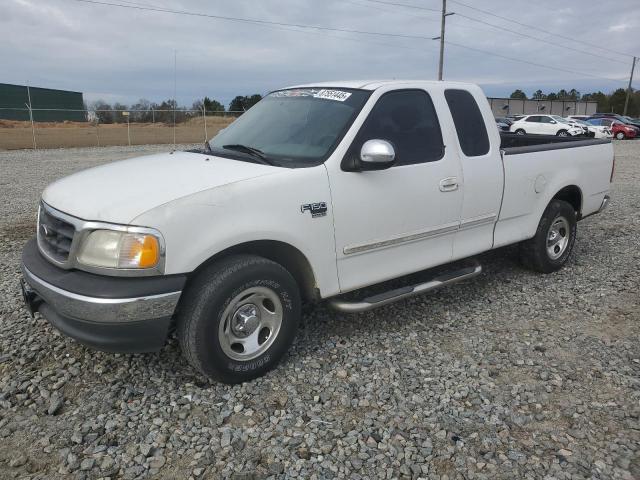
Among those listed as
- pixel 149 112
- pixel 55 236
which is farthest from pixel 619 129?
pixel 55 236

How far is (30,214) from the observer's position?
8305 mm

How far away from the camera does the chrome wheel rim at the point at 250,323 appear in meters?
3.22

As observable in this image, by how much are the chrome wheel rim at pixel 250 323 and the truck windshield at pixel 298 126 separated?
923 millimetres

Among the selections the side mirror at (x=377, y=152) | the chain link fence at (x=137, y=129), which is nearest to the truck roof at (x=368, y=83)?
the side mirror at (x=377, y=152)

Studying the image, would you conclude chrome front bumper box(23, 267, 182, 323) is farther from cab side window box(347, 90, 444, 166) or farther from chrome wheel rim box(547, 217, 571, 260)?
chrome wheel rim box(547, 217, 571, 260)

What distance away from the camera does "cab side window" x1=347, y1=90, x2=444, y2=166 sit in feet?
12.6

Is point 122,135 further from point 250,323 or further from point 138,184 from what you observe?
point 250,323

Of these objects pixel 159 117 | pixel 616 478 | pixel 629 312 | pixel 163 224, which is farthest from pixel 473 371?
pixel 159 117

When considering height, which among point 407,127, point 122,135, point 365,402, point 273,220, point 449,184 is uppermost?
point 407,127

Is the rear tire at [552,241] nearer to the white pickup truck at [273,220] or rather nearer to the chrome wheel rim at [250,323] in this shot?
the white pickup truck at [273,220]

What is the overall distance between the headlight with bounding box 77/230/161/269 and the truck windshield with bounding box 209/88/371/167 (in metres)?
Answer: 1.11

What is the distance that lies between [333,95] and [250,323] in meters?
1.89

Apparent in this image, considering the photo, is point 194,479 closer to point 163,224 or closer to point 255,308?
point 255,308

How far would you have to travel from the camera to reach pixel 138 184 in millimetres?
3209
